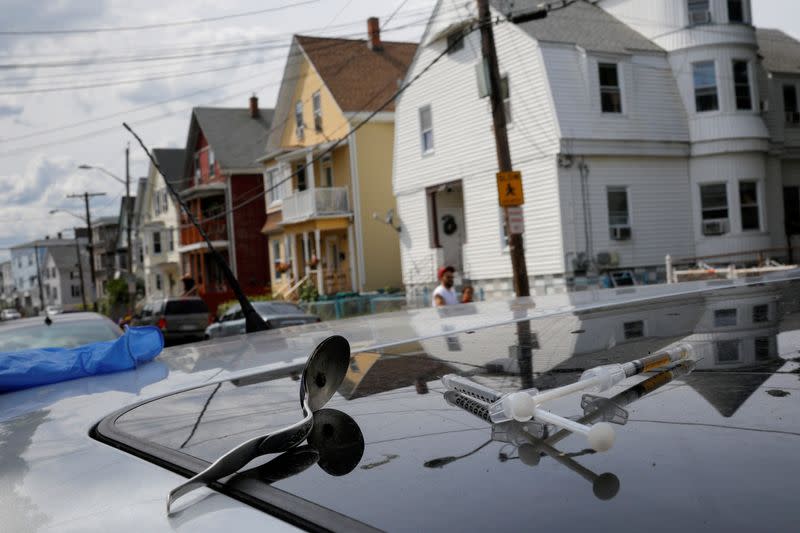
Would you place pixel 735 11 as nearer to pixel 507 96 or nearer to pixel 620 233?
pixel 507 96

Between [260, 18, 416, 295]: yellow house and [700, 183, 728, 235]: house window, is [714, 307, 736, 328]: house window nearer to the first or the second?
[700, 183, 728, 235]: house window

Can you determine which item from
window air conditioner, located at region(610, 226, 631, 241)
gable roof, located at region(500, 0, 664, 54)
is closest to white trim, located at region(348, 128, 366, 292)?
gable roof, located at region(500, 0, 664, 54)

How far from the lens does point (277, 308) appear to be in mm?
20625

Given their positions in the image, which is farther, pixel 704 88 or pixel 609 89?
pixel 704 88

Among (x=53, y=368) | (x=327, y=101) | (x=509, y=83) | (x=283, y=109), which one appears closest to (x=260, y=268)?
(x=283, y=109)

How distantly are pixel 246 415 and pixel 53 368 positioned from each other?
1.14 meters

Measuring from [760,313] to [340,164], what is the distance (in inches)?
1329

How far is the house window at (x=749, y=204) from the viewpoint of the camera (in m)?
25.7

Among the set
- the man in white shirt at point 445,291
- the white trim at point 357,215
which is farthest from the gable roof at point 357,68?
the man in white shirt at point 445,291

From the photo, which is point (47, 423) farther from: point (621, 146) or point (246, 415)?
point (621, 146)

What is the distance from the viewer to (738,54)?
25672 mm

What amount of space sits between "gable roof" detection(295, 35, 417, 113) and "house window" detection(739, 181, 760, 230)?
14633 millimetres

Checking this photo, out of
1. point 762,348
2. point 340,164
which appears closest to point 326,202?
point 340,164

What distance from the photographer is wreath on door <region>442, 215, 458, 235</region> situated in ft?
96.5
